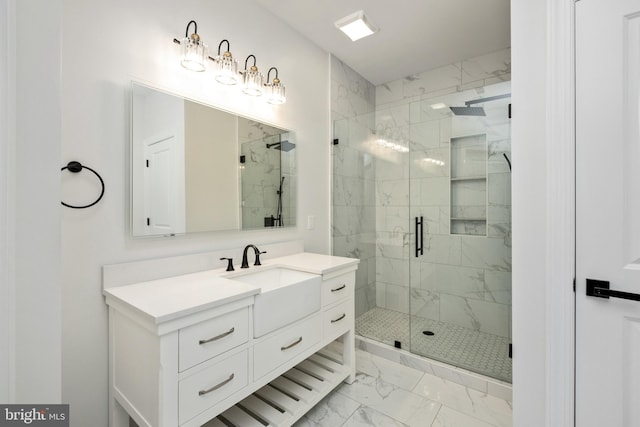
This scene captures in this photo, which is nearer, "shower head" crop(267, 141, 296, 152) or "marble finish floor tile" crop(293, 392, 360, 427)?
"marble finish floor tile" crop(293, 392, 360, 427)

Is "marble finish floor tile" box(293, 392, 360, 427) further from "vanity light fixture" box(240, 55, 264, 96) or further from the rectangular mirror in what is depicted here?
"vanity light fixture" box(240, 55, 264, 96)

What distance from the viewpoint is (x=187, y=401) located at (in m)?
1.06

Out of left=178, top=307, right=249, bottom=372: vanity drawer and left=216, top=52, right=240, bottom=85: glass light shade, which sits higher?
left=216, top=52, right=240, bottom=85: glass light shade

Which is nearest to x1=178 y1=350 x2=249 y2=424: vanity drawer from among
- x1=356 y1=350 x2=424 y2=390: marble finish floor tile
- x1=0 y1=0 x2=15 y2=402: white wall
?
x1=0 y1=0 x2=15 y2=402: white wall

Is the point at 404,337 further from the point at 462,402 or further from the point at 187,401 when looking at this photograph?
the point at 187,401

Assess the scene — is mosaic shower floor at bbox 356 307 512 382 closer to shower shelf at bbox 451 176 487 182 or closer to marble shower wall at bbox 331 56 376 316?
marble shower wall at bbox 331 56 376 316

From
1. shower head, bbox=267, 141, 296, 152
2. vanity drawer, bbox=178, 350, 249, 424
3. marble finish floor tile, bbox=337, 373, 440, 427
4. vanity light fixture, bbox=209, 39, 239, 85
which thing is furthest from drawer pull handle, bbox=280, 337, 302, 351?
vanity light fixture, bbox=209, 39, 239, 85

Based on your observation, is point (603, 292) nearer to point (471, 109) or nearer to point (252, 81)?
point (471, 109)

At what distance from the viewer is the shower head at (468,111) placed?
2144 millimetres

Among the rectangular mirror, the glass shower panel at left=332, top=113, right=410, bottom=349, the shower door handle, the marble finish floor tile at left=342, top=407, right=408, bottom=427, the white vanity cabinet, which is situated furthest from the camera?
the glass shower panel at left=332, top=113, right=410, bottom=349

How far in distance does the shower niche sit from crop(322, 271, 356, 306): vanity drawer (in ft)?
3.51

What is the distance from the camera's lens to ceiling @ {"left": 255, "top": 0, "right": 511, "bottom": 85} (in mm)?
2021

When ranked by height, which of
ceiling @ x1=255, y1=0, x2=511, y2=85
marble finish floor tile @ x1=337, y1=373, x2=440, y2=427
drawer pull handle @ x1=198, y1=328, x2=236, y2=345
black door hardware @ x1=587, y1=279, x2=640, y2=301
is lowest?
marble finish floor tile @ x1=337, y1=373, x2=440, y2=427

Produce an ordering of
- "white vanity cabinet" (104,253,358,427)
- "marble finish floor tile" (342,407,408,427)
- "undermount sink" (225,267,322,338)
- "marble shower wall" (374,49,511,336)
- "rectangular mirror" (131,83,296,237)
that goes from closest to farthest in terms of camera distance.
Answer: "white vanity cabinet" (104,253,358,427) < "undermount sink" (225,267,322,338) < "rectangular mirror" (131,83,296,237) < "marble finish floor tile" (342,407,408,427) < "marble shower wall" (374,49,511,336)
